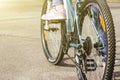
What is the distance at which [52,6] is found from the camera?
5496mm

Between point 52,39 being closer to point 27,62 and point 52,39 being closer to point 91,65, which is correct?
point 27,62

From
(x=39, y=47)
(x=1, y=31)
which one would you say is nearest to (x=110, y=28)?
(x=39, y=47)

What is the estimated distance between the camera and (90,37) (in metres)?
4.24

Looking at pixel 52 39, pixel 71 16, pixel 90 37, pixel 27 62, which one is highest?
pixel 71 16

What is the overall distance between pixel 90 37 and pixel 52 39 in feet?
5.69

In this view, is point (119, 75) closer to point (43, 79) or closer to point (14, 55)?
point (43, 79)

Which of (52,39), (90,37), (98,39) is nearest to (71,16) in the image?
(90,37)

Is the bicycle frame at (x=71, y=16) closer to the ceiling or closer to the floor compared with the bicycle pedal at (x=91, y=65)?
closer to the ceiling

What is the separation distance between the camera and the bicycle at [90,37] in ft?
12.1

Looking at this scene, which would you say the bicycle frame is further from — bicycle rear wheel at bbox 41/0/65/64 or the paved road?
the paved road

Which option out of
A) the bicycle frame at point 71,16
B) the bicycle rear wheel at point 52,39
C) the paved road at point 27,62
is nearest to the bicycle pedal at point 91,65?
the bicycle frame at point 71,16

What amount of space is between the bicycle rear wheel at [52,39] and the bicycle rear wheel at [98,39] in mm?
1042

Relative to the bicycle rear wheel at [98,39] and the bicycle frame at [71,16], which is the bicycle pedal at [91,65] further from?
the bicycle frame at [71,16]

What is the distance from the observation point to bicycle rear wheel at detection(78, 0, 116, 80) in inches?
145
